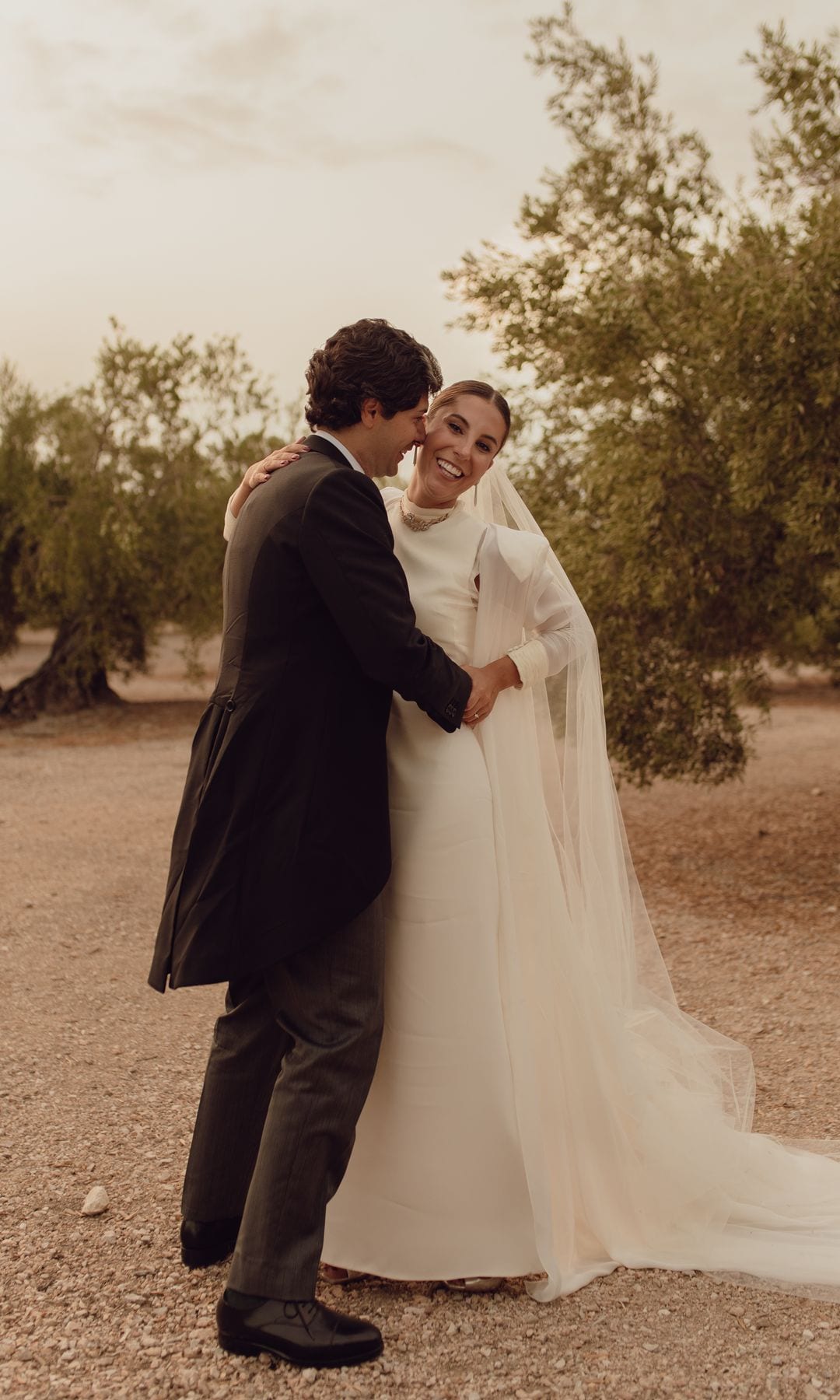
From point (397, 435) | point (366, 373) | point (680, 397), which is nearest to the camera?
point (366, 373)

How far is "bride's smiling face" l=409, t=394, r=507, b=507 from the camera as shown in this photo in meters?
3.37

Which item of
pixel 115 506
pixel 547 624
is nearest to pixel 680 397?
pixel 547 624

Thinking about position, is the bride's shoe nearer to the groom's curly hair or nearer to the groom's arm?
the groom's arm

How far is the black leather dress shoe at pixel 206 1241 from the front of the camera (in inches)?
132

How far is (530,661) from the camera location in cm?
341

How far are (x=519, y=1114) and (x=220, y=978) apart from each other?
0.87 metres

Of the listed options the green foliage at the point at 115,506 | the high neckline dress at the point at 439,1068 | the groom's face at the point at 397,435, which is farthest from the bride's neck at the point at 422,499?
the green foliage at the point at 115,506

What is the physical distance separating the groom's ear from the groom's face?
16mm

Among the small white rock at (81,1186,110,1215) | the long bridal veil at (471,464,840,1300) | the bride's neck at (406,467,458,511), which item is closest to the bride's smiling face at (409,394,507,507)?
the bride's neck at (406,467,458,511)

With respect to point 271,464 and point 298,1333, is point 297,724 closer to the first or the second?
point 271,464

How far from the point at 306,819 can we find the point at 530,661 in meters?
0.85

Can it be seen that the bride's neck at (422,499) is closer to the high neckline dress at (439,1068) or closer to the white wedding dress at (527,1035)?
the white wedding dress at (527,1035)

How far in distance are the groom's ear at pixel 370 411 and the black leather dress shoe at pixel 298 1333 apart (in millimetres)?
2049

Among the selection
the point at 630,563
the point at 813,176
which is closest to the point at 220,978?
the point at 630,563
